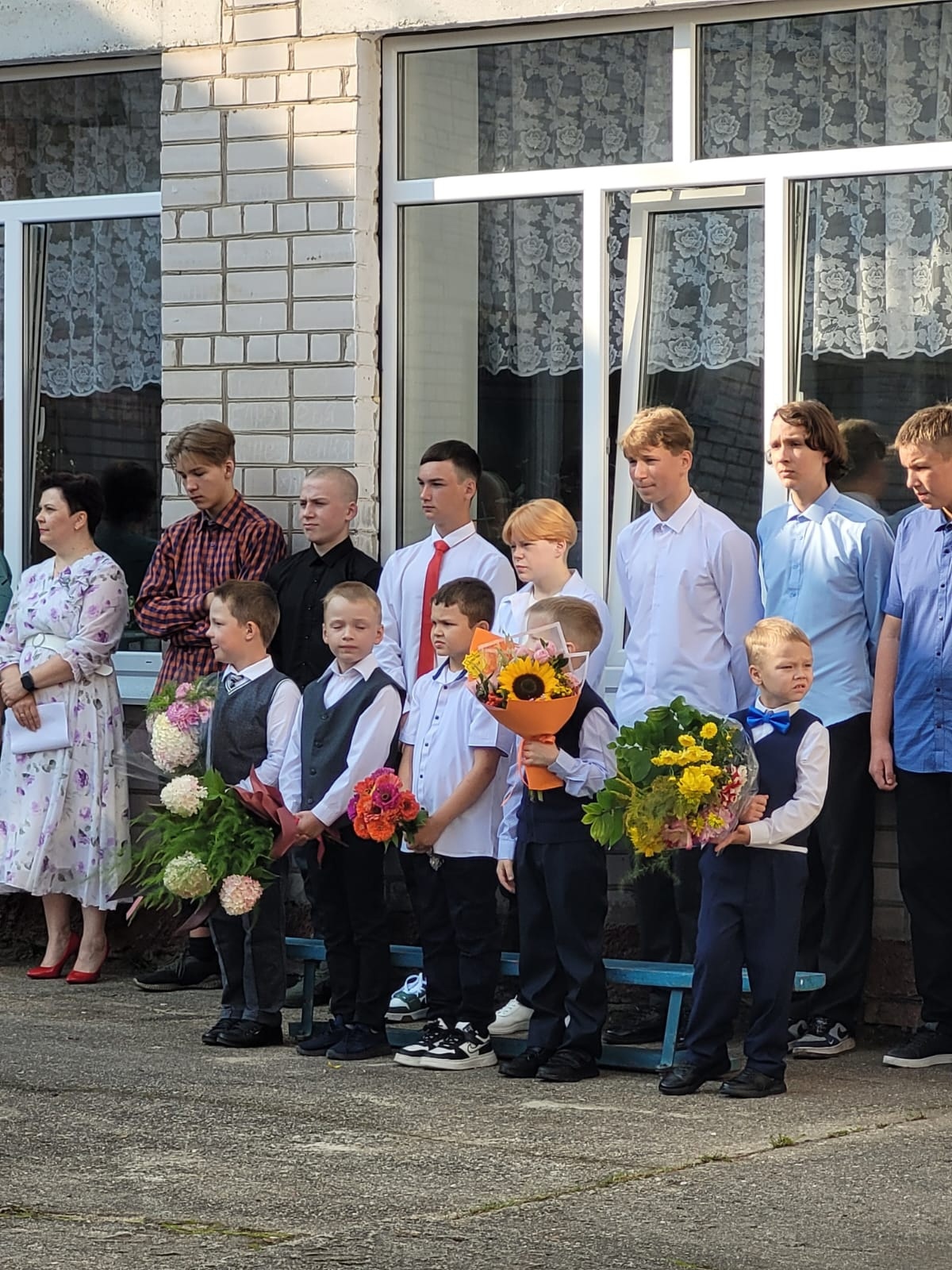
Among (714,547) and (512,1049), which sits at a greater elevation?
(714,547)

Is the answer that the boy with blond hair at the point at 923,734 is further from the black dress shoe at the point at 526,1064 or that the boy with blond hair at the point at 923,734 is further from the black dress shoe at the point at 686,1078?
the black dress shoe at the point at 526,1064

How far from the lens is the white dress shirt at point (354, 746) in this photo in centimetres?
643

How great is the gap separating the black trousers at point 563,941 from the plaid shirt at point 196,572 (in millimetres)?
1905

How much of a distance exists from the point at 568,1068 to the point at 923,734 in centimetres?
148

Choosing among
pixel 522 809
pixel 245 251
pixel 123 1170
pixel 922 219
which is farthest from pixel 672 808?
pixel 245 251

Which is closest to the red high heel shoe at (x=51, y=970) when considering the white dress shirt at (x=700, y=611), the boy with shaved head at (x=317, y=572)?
the boy with shaved head at (x=317, y=572)

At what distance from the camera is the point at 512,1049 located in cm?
641

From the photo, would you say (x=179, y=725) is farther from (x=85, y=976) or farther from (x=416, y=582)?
(x=85, y=976)

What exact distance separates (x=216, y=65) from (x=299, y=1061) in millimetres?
3958

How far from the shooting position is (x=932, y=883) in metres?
6.46

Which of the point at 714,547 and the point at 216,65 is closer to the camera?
the point at 714,547

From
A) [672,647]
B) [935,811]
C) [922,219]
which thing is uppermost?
[922,219]

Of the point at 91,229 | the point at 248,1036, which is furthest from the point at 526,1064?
the point at 91,229

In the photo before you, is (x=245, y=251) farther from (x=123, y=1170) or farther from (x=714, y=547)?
(x=123, y=1170)
